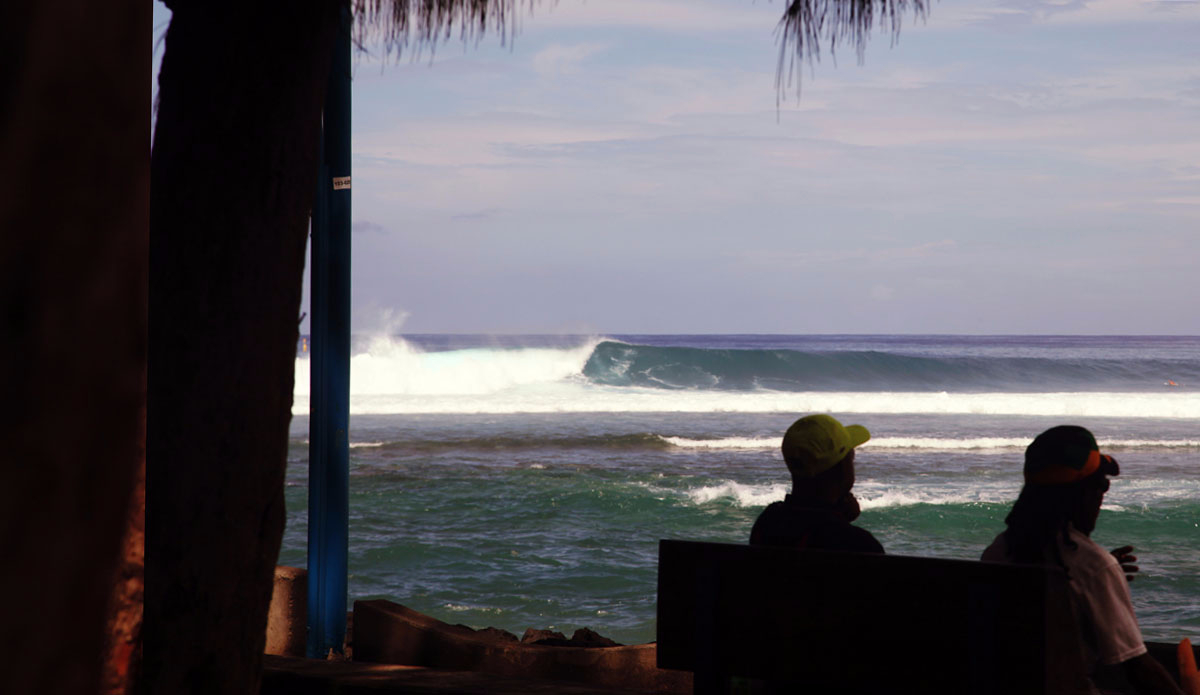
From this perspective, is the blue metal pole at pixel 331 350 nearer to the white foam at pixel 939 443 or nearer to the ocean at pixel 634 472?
→ the ocean at pixel 634 472

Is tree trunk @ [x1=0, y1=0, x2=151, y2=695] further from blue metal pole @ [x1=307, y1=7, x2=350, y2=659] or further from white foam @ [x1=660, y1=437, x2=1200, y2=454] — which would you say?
white foam @ [x1=660, y1=437, x2=1200, y2=454]

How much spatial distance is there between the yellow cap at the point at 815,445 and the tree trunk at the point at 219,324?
1457 mm

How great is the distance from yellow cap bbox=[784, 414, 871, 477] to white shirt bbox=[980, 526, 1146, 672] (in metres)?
0.64

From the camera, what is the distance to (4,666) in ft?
1.53

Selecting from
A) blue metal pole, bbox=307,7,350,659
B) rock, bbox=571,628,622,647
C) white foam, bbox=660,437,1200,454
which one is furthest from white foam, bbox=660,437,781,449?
blue metal pole, bbox=307,7,350,659

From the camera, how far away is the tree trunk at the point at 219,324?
2.12 meters

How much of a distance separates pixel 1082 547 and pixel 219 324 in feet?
6.92

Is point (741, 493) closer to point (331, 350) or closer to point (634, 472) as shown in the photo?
point (634, 472)

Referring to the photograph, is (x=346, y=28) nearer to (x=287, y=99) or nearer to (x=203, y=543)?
(x=287, y=99)

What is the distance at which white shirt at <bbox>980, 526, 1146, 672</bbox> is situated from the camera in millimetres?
2539

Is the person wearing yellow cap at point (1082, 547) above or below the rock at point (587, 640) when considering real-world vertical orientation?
above

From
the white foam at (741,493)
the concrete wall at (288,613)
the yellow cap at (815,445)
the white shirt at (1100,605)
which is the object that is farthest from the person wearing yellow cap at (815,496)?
the white foam at (741,493)

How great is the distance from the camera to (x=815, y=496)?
9.75 ft

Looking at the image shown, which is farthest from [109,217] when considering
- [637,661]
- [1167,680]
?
[637,661]
